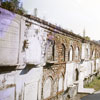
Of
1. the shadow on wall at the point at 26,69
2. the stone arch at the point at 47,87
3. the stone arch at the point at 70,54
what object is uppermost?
the stone arch at the point at 70,54

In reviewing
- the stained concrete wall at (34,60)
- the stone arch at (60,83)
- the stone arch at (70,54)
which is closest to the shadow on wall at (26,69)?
the stained concrete wall at (34,60)

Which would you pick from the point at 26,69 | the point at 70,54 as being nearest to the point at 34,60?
the point at 26,69

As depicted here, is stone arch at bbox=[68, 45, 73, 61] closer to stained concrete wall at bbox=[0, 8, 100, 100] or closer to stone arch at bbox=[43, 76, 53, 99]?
stained concrete wall at bbox=[0, 8, 100, 100]

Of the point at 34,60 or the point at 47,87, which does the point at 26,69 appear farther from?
the point at 47,87

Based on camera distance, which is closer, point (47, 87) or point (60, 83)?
point (47, 87)

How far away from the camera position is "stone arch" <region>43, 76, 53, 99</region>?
7.98 meters

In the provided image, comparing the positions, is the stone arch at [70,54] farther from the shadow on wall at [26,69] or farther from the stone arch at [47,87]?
the shadow on wall at [26,69]

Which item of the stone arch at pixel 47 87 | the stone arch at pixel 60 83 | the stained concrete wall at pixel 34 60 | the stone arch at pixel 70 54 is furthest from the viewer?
the stone arch at pixel 70 54

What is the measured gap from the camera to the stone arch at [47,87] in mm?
7980

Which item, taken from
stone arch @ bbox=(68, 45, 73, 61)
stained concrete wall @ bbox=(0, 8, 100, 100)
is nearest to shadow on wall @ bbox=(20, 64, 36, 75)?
stained concrete wall @ bbox=(0, 8, 100, 100)

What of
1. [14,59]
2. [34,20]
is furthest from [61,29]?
[14,59]

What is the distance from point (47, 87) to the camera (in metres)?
8.27

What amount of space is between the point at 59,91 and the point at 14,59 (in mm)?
4897

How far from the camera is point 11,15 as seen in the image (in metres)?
5.32
